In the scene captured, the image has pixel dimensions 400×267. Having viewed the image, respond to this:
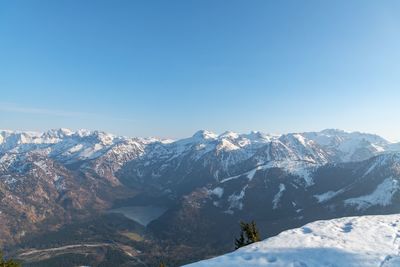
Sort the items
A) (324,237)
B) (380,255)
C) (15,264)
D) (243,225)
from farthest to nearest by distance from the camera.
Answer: (243,225), (15,264), (324,237), (380,255)

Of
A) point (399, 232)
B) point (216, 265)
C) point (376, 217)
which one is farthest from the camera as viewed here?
point (376, 217)

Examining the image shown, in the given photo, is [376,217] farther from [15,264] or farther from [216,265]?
[15,264]

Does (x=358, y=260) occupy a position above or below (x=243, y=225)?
above

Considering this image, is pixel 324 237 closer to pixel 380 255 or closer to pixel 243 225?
pixel 380 255

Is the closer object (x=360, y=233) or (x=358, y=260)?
(x=358, y=260)

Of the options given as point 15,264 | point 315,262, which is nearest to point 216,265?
point 315,262

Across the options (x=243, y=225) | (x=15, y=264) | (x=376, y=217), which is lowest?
(x=15, y=264)
